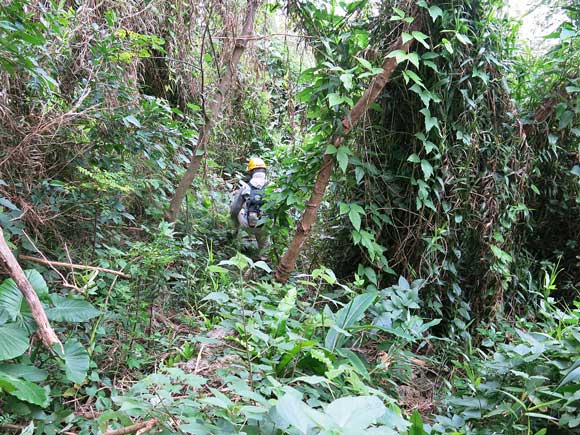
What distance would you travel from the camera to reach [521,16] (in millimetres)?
3533

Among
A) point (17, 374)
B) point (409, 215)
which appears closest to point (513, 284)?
point (409, 215)

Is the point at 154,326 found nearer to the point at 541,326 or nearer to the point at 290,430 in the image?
the point at 290,430

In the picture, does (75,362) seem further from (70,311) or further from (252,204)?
(252,204)

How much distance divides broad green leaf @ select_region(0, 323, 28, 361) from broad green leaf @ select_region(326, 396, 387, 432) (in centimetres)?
124

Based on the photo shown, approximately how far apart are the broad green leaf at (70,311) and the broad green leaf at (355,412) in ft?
4.12

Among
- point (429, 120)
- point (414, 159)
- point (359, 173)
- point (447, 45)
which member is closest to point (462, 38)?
point (447, 45)

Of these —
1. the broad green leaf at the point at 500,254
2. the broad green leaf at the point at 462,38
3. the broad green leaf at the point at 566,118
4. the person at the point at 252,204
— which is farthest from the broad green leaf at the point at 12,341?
the broad green leaf at the point at 566,118

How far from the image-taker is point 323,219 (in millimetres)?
3465

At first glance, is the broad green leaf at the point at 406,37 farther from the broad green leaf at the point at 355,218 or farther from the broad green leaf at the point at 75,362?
the broad green leaf at the point at 75,362

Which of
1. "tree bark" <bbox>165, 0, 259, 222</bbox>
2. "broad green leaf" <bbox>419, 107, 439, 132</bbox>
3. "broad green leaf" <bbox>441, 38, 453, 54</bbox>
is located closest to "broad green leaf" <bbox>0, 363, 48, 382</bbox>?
"tree bark" <bbox>165, 0, 259, 222</bbox>

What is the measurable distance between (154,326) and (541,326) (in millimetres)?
2541

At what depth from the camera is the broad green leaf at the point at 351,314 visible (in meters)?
2.24

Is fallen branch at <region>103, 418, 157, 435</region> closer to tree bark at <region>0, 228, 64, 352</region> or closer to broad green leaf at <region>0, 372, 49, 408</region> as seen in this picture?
broad green leaf at <region>0, 372, 49, 408</region>

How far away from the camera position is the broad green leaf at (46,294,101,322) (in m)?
1.91
